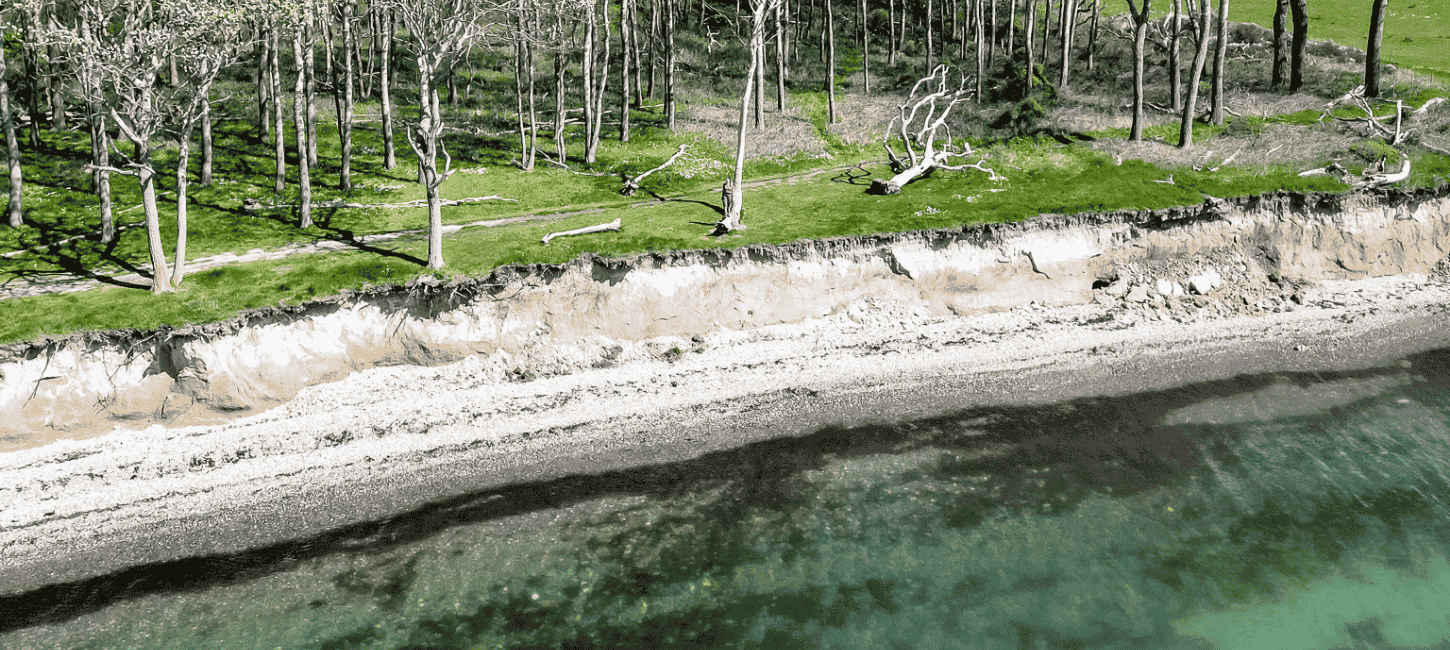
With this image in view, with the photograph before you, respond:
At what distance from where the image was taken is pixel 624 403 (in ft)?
A: 67.4

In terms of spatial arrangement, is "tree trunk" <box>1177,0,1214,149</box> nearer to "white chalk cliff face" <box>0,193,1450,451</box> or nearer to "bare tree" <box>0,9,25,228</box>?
"white chalk cliff face" <box>0,193,1450,451</box>

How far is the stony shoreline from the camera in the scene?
54.2 feet

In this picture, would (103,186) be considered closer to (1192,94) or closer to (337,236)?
(337,236)

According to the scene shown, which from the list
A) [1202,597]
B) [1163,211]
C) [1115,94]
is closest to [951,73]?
[1115,94]

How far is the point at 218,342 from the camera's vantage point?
66.3 feet

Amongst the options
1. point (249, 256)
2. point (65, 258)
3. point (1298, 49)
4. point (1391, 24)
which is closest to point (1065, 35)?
point (1298, 49)

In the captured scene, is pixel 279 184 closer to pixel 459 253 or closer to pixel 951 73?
pixel 459 253

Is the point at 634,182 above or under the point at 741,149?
under

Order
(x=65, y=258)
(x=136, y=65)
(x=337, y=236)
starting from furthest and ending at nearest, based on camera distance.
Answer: (x=337, y=236)
(x=65, y=258)
(x=136, y=65)

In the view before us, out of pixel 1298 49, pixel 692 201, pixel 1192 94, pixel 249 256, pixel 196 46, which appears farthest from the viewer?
pixel 1298 49

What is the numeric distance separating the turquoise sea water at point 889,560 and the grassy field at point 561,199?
29.7ft

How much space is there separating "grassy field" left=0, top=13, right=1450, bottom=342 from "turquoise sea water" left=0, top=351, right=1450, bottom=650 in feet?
29.7

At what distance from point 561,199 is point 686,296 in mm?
12323

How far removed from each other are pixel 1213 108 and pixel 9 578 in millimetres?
46915
